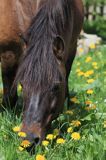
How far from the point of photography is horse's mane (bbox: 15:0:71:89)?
3.56 m

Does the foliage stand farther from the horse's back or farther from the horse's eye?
the horse's eye

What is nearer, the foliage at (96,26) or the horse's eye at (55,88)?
the horse's eye at (55,88)

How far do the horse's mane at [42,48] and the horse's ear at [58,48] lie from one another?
42 mm

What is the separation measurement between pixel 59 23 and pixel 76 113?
1.02m

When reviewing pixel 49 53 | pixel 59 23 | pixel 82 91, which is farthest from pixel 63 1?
pixel 82 91

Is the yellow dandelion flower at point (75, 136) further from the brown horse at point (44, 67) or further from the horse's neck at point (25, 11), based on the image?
the horse's neck at point (25, 11)

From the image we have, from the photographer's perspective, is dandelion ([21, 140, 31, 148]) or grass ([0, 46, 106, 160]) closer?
dandelion ([21, 140, 31, 148])

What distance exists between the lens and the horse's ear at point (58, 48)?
3723mm

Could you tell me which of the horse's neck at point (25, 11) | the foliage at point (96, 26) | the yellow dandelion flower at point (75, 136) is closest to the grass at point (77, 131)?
the yellow dandelion flower at point (75, 136)

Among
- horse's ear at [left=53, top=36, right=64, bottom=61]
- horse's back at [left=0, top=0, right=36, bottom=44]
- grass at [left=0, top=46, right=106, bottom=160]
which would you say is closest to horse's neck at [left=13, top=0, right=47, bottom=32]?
horse's back at [left=0, top=0, right=36, bottom=44]

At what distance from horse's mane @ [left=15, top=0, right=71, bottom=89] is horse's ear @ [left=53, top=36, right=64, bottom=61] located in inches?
1.6

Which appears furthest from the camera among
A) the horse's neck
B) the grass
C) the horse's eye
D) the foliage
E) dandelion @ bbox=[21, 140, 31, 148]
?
the foliage

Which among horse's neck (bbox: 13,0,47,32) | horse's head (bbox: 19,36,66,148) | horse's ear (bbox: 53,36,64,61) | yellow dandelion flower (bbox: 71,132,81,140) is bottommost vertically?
yellow dandelion flower (bbox: 71,132,81,140)

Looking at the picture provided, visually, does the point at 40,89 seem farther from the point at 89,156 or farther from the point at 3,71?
the point at 3,71
